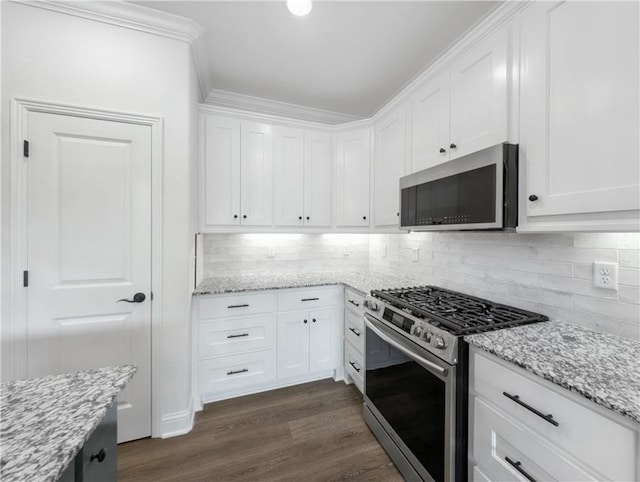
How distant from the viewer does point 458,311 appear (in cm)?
152

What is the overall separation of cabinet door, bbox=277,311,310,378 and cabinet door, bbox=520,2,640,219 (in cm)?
189

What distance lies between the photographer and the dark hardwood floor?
1.56 m

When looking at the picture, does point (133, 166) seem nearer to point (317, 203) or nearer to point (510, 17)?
point (317, 203)

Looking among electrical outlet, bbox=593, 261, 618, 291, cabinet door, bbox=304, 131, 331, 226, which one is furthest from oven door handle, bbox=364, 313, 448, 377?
cabinet door, bbox=304, 131, 331, 226

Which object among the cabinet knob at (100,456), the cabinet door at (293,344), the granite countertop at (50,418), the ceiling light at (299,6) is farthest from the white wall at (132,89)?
the cabinet knob at (100,456)

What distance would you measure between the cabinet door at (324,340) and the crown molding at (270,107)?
2129mm

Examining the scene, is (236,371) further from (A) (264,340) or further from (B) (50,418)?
(B) (50,418)

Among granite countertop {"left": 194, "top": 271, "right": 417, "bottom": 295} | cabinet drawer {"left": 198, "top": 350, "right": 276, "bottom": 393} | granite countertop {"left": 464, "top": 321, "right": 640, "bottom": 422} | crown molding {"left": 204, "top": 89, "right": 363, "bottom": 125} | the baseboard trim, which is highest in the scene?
crown molding {"left": 204, "top": 89, "right": 363, "bottom": 125}

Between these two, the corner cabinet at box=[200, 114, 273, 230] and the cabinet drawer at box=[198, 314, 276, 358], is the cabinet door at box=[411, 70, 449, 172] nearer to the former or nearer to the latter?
the corner cabinet at box=[200, 114, 273, 230]

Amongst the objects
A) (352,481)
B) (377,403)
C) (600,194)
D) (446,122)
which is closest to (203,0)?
(446,122)

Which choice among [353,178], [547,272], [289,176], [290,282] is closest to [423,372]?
[547,272]

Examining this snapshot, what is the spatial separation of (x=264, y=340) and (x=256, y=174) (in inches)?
60.9

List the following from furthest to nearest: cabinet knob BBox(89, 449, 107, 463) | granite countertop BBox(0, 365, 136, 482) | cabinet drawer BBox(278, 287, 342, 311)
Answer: cabinet drawer BBox(278, 287, 342, 311) → cabinet knob BBox(89, 449, 107, 463) → granite countertop BBox(0, 365, 136, 482)

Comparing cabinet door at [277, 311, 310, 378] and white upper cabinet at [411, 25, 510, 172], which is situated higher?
white upper cabinet at [411, 25, 510, 172]
